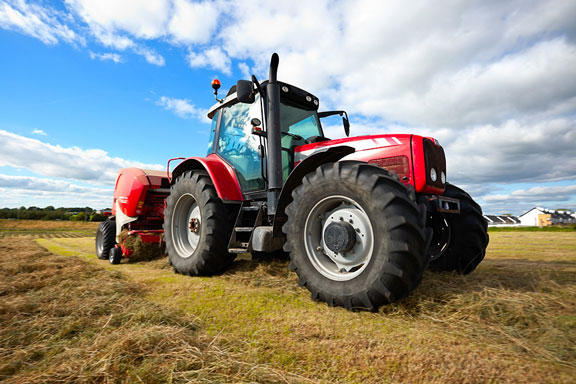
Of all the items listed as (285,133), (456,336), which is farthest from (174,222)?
(456,336)

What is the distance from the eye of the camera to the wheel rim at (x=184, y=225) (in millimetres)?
4391

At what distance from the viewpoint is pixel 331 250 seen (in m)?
2.63

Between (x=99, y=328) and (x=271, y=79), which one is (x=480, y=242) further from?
(x=99, y=328)

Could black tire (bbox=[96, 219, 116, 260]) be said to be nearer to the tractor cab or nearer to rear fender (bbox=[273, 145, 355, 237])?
the tractor cab

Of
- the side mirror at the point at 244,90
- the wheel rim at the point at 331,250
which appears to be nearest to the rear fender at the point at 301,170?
the wheel rim at the point at 331,250

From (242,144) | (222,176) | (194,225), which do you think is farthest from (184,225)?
(242,144)

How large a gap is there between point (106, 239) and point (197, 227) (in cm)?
306

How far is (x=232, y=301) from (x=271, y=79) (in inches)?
92.6

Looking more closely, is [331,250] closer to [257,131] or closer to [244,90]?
[257,131]

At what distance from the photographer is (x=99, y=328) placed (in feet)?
5.76

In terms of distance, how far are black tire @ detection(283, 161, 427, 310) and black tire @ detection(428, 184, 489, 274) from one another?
4.52 feet

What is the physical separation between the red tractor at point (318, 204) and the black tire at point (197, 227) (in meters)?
0.01

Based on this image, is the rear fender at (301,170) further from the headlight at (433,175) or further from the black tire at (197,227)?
the black tire at (197,227)

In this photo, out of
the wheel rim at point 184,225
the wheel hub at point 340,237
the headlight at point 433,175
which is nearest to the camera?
the wheel hub at point 340,237
